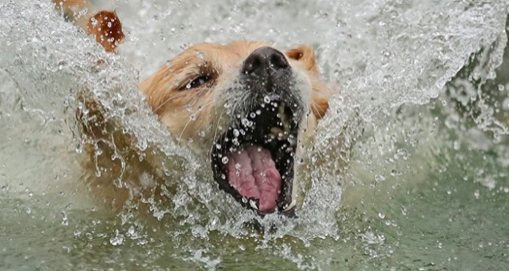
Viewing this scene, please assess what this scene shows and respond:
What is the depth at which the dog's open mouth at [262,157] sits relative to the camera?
410cm

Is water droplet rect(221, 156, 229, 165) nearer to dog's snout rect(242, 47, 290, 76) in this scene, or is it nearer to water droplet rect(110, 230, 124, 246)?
dog's snout rect(242, 47, 290, 76)

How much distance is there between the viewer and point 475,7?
5055mm

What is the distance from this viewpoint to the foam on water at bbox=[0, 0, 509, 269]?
13.3 ft

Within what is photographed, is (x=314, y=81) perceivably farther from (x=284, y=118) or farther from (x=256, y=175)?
(x=256, y=175)

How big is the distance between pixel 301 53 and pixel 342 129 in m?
0.55

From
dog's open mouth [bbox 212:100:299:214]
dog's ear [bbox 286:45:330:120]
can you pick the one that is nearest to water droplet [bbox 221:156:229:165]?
dog's open mouth [bbox 212:100:299:214]

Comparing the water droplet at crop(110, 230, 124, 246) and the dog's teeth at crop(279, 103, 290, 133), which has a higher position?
the dog's teeth at crop(279, 103, 290, 133)

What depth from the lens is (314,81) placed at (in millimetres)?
4633

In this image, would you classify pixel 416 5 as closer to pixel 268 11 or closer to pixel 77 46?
pixel 268 11

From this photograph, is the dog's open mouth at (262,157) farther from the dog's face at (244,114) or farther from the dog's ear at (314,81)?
the dog's ear at (314,81)

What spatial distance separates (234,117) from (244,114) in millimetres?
59

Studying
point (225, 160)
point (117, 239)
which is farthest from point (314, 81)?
point (117, 239)

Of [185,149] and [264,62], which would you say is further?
[185,149]

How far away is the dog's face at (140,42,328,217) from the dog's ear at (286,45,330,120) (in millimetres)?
114
